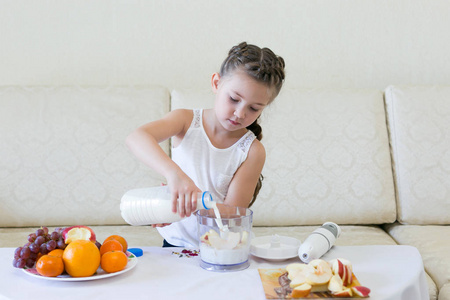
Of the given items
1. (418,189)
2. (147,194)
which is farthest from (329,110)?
(147,194)

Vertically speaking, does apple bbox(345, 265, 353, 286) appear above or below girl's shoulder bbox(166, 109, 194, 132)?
below

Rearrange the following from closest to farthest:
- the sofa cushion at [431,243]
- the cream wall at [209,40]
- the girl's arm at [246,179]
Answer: the girl's arm at [246,179], the sofa cushion at [431,243], the cream wall at [209,40]

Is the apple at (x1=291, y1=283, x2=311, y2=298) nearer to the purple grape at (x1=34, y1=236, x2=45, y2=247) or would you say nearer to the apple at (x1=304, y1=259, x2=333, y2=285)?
the apple at (x1=304, y1=259, x2=333, y2=285)

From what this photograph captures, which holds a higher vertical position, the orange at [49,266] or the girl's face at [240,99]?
the girl's face at [240,99]

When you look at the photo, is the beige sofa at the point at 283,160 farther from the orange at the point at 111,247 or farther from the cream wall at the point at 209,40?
the orange at the point at 111,247

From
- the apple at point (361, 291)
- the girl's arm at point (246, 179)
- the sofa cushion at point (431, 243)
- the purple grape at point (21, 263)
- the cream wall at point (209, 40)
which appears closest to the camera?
the apple at point (361, 291)

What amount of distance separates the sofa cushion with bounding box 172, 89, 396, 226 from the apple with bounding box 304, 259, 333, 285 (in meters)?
1.13

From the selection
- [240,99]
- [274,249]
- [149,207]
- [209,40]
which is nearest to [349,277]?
[274,249]

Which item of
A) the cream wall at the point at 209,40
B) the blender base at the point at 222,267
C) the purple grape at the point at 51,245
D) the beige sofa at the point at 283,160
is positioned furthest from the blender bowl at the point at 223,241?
the cream wall at the point at 209,40

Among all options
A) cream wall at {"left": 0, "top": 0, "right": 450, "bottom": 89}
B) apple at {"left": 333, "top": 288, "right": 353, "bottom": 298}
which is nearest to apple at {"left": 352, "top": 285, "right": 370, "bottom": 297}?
apple at {"left": 333, "top": 288, "right": 353, "bottom": 298}

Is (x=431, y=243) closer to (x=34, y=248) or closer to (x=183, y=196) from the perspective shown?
(x=183, y=196)

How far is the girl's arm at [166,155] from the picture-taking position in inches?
41.1

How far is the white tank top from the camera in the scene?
154 centimetres

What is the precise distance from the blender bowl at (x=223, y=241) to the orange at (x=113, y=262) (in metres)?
0.18
